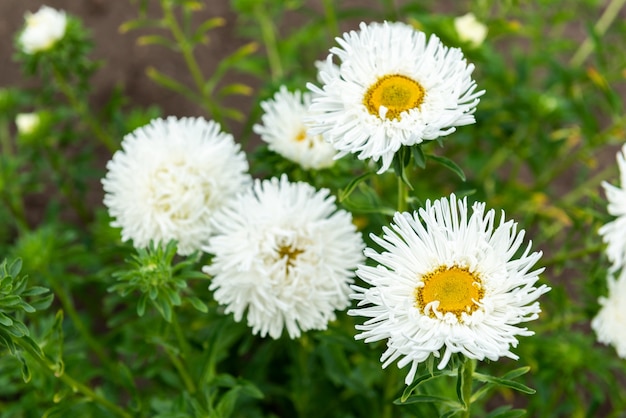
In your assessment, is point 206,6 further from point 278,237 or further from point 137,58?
point 278,237

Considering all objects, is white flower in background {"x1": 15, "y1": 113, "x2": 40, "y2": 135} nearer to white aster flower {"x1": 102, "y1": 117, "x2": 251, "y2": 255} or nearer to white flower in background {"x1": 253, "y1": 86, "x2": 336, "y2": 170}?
white aster flower {"x1": 102, "y1": 117, "x2": 251, "y2": 255}

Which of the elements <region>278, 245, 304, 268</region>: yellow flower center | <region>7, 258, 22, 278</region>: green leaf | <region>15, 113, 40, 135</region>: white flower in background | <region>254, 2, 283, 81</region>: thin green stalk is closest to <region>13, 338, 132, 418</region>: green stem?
<region>7, 258, 22, 278</region>: green leaf

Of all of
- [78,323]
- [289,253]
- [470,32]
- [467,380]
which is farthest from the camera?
[470,32]

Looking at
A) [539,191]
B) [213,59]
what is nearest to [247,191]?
[539,191]

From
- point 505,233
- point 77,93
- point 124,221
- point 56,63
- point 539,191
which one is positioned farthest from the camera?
point 539,191

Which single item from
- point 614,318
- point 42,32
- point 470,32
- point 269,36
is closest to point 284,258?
point 614,318

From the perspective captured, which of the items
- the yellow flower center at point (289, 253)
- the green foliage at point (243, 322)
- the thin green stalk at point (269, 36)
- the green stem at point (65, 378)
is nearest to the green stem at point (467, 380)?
the green foliage at point (243, 322)

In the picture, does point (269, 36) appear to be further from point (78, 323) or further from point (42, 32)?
point (78, 323)
